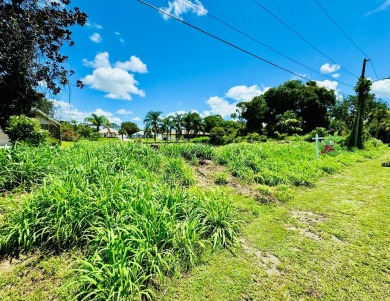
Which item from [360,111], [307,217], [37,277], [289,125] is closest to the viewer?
[37,277]

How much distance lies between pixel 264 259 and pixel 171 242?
1.22 metres

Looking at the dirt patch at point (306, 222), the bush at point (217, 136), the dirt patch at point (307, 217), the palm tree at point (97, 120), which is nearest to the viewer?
the dirt patch at point (306, 222)

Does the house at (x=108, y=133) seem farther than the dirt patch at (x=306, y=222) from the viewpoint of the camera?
Yes

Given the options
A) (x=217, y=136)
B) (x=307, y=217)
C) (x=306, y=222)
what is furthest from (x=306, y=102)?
(x=306, y=222)

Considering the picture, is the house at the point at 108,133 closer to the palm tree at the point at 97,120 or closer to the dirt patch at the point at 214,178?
the palm tree at the point at 97,120

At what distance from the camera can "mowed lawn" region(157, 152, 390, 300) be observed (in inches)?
82.7

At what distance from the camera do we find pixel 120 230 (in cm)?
255

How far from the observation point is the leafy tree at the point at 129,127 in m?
70.4

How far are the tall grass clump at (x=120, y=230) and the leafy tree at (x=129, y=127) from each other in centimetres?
6946

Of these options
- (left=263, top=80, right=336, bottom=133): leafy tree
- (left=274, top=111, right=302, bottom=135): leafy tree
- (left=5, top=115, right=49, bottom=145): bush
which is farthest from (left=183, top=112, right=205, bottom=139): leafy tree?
(left=5, top=115, right=49, bottom=145): bush

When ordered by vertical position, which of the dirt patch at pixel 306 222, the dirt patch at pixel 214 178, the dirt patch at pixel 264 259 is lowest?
the dirt patch at pixel 264 259

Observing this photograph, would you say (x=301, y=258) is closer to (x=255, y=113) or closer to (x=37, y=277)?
(x=37, y=277)

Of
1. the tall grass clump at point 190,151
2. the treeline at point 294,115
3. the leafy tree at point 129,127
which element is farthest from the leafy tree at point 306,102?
the leafy tree at point 129,127

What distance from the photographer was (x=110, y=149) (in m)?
5.89
